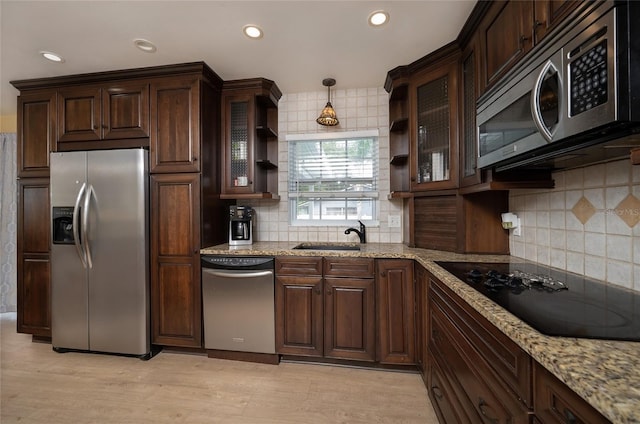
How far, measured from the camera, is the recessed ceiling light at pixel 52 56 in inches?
79.7

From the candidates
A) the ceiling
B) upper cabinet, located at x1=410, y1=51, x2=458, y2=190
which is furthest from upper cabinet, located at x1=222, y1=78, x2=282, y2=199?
upper cabinet, located at x1=410, y1=51, x2=458, y2=190

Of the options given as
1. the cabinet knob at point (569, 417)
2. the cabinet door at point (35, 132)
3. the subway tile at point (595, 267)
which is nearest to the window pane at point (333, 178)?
the subway tile at point (595, 267)

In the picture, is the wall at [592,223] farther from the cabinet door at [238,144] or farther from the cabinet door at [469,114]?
the cabinet door at [238,144]

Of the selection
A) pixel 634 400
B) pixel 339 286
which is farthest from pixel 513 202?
pixel 634 400

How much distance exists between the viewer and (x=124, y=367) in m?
2.09

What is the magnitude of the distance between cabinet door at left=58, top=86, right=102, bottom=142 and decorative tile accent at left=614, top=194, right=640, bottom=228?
350cm

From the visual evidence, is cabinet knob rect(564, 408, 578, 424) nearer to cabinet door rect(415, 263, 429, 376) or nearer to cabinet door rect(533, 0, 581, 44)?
cabinet door rect(415, 263, 429, 376)

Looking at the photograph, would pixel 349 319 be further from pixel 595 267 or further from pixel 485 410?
pixel 595 267

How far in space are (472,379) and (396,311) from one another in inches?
37.8

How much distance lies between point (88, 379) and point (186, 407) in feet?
3.07

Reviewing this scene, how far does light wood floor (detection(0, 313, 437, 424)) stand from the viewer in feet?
5.21

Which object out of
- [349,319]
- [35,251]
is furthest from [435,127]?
[35,251]

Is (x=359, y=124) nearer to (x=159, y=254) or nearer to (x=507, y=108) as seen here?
(x=507, y=108)

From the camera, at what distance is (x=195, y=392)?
1.80 metres
